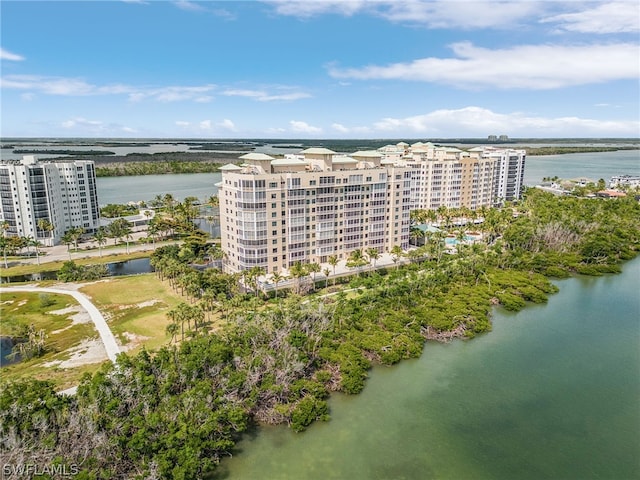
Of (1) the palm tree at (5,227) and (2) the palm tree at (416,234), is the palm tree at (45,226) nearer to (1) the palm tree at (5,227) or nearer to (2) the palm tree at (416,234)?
(1) the palm tree at (5,227)

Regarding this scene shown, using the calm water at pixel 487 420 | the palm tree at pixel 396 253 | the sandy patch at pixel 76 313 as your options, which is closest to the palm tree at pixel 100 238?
the sandy patch at pixel 76 313

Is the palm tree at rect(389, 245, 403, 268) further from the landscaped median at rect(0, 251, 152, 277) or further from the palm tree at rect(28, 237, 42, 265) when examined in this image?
the palm tree at rect(28, 237, 42, 265)

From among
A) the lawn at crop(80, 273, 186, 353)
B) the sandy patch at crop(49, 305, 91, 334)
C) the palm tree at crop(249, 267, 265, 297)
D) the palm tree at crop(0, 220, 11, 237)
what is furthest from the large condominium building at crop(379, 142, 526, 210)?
the palm tree at crop(0, 220, 11, 237)

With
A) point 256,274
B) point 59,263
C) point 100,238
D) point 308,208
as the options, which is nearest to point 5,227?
point 59,263

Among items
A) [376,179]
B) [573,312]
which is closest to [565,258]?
[573,312]

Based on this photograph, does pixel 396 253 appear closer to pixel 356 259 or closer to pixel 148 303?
pixel 356 259

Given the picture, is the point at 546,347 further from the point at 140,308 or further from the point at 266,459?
the point at 140,308
